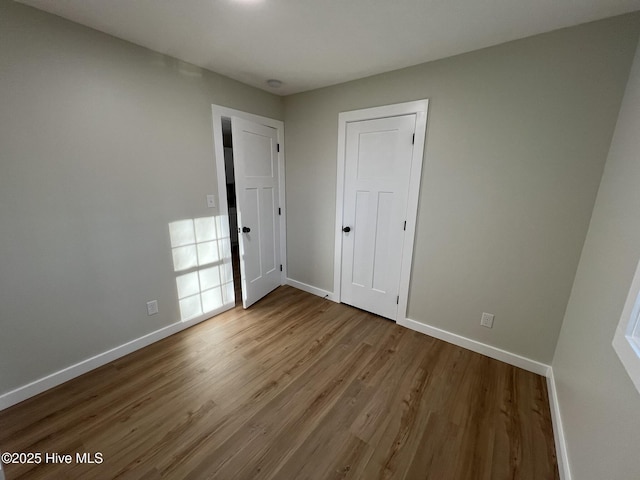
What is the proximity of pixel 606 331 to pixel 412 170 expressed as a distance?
5.13ft

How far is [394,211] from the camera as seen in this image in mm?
2393

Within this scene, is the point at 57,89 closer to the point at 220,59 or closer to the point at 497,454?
the point at 220,59

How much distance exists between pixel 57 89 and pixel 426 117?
2552 millimetres

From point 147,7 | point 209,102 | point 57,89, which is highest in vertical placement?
point 147,7

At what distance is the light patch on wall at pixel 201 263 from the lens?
7.43 ft

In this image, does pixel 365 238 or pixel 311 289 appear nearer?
pixel 365 238

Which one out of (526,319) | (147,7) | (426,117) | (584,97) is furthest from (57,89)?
(526,319)

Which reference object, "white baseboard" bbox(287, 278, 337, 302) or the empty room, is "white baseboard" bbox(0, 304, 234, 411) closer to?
the empty room

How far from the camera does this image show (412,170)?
2.21 meters

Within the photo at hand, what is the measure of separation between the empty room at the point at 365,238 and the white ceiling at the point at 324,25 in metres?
0.02

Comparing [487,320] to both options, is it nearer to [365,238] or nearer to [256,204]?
[365,238]

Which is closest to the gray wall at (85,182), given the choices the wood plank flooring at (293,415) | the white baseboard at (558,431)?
the wood plank flooring at (293,415)

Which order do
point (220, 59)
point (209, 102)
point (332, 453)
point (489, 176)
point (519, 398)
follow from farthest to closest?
point (209, 102) → point (220, 59) → point (489, 176) → point (519, 398) → point (332, 453)

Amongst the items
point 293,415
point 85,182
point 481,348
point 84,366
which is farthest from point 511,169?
point 84,366
